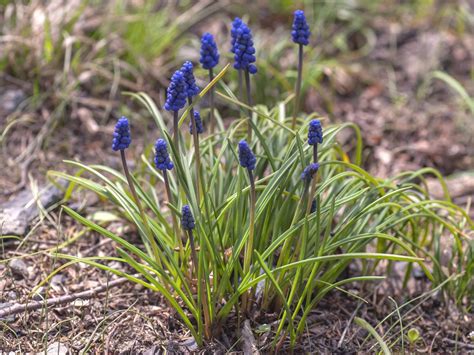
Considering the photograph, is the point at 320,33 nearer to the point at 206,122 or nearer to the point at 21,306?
the point at 206,122

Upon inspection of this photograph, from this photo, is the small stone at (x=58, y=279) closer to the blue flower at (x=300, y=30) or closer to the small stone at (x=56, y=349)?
the small stone at (x=56, y=349)

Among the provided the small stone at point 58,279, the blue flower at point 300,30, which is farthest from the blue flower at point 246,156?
the small stone at point 58,279

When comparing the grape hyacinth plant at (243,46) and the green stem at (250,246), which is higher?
the grape hyacinth plant at (243,46)

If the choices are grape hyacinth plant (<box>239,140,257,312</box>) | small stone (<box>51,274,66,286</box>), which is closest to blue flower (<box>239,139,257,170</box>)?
grape hyacinth plant (<box>239,140,257,312</box>)

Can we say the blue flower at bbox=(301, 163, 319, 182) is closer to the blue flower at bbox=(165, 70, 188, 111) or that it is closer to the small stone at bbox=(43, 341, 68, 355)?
the blue flower at bbox=(165, 70, 188, 111)

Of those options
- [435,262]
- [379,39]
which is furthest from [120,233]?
[379,39]
